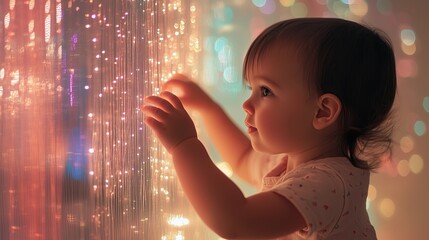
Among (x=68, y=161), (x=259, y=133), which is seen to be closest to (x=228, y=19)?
(x=259, y=133)

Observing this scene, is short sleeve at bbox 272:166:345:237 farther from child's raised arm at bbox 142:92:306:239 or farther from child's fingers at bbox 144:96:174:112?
child's fingers at bbox 144:96:174:112

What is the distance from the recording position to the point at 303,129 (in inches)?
31.5

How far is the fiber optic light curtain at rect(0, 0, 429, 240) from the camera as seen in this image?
2.45ft

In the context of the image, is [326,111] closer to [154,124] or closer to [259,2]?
[154,124]

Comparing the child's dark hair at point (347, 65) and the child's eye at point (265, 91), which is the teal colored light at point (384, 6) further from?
the child's eye at point (265, 91)

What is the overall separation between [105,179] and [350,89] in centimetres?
38

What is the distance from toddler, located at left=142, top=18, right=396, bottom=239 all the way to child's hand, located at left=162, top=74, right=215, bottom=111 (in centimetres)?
10

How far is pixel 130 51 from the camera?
858mm

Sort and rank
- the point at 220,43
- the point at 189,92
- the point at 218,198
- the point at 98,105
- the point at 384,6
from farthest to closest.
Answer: the point at 384,6 < the point at 220,43 < the point at 189,92 < the point at 98,105 < the point at 218,198

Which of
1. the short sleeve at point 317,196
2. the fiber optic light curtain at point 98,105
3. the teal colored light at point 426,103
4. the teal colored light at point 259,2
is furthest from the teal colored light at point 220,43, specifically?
the teal colored light at point 426,103

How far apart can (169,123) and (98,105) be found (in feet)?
0.43

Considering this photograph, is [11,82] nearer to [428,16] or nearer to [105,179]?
[105,179]

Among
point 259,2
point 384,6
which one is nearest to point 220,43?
point 259,2

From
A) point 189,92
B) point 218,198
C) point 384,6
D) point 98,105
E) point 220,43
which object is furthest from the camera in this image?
point 384,6
